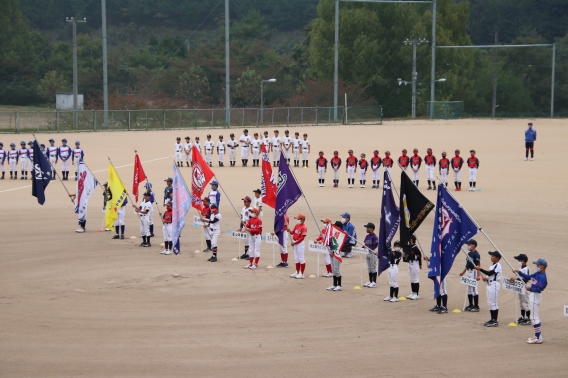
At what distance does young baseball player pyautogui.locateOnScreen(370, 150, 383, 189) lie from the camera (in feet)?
115

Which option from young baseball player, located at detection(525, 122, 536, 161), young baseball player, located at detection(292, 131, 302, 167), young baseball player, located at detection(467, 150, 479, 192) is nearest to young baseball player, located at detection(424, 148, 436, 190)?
young baseball player, located at detection(467, 150, 479, 192)

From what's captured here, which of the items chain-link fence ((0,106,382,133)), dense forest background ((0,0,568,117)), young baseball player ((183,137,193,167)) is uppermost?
dense forest background ((0,0,568,117))

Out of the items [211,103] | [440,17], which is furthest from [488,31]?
[211,103]

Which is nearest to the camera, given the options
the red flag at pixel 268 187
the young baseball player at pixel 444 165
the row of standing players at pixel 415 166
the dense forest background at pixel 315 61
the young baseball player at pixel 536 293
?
the young baseball player at pixel 536 293

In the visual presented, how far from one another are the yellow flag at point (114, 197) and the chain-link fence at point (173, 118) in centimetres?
3390

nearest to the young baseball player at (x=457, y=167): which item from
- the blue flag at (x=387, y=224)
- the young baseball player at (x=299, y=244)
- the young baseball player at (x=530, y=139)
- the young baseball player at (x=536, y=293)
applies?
the young baseball player at (x=530, y=139)

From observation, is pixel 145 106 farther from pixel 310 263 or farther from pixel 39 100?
pixel 310 263

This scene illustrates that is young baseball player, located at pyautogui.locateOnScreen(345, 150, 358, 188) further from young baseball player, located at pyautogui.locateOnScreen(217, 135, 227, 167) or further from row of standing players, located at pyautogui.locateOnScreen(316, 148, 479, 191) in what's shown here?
young baseball player, located at pyautogui.locateOnScreen(217, 135, 227, 167)

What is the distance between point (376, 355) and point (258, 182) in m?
23.2

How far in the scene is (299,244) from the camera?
19.7m

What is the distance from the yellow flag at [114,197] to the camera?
24506 millimetres

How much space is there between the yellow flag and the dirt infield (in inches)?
31.4

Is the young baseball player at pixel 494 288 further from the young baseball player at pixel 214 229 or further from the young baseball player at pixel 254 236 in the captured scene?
the young baseball player at pixel 214 229

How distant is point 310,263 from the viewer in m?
22.0
